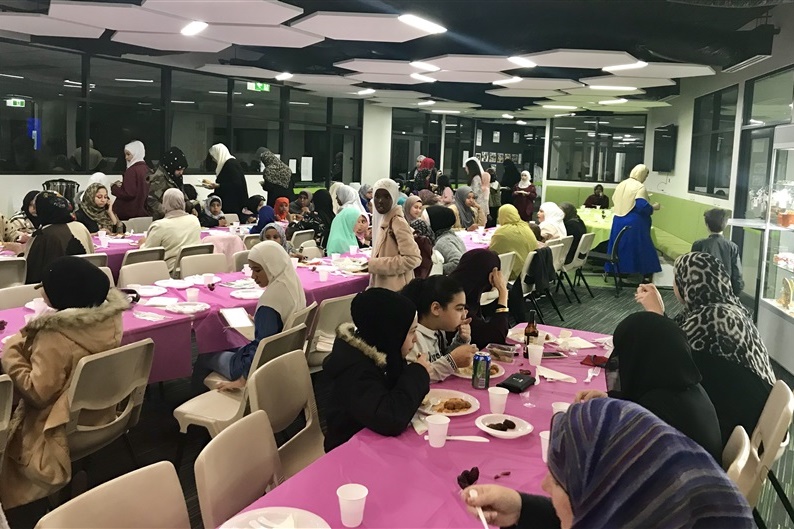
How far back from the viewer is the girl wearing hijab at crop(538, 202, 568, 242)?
340 inches

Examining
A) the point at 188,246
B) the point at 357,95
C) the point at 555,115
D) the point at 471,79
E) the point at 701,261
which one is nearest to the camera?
the point at 701,261

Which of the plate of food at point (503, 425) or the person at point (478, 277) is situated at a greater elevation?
the person at point (478, 277)

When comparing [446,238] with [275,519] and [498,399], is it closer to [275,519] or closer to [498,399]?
[498,399]

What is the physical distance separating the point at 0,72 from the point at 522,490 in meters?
9.20

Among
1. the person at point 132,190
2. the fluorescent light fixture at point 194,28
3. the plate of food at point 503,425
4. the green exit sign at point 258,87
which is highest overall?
the green exit sign at point 258,87

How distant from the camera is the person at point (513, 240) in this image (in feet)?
22.7

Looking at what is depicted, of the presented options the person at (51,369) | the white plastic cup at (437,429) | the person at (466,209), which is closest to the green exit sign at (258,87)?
the person at (466,209)

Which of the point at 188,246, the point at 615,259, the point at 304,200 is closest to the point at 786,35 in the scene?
the point at 615,259

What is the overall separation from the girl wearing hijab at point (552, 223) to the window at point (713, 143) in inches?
120

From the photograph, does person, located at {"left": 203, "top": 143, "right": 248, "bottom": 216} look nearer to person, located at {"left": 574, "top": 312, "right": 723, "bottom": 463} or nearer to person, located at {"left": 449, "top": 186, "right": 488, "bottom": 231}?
person, located at {"left": 449, "top": 186, "right": 488, "bottom": 231}

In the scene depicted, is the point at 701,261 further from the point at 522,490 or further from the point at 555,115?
the point at 555,115

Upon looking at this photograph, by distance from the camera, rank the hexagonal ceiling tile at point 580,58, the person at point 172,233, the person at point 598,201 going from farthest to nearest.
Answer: the person at point 598,201
the hexagonal ceiling tile at point 580,58
the person at point 172,233

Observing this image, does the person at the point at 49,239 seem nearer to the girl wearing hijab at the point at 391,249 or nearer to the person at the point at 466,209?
the girl wearing hijab at the point at 391,249

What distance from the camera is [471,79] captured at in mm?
10648
